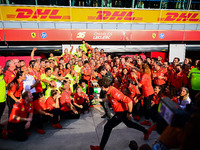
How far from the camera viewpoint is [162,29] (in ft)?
32.8

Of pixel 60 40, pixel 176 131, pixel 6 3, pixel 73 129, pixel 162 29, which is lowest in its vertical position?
pixel 73 129

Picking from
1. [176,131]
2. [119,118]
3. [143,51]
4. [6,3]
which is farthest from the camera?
[143,51]

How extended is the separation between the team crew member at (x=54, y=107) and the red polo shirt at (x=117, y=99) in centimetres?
181

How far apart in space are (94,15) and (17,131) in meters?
8.57

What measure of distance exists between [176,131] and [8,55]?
1123 cm

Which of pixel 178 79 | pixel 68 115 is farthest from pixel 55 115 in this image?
pixel 178 79

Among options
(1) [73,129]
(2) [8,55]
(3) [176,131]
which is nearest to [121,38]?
(1) [73,129]

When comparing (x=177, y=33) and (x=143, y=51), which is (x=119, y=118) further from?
(x=177, y=33)

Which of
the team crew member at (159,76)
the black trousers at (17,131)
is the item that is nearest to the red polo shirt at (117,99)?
the black trousers at (17,131)

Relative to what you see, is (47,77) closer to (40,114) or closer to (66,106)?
(66,106)

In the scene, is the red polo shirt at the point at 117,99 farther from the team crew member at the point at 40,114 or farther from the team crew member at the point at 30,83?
the team crew member at the point at 30,83

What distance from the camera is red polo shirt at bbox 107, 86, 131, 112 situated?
2.51 metres

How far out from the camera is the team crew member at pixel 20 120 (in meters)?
2.99

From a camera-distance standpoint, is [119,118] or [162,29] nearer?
[119,118]
